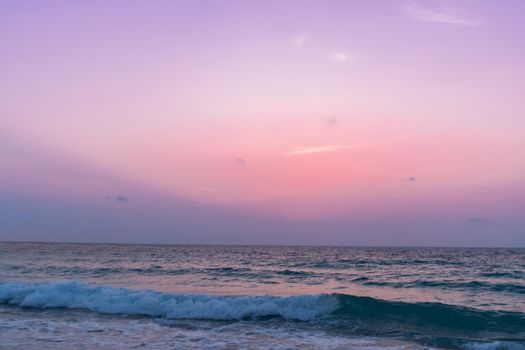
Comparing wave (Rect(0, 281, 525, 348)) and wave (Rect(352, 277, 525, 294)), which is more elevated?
wave (Rect(352, 277, 525, 294))

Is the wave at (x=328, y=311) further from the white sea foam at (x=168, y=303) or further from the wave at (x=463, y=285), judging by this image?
the wave at (x=463, y=285)

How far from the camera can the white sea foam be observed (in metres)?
20.3

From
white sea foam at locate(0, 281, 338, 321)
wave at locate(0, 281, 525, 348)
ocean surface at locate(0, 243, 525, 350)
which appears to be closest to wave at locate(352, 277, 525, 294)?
ocean surface at locate(0, 243, 525, 350)

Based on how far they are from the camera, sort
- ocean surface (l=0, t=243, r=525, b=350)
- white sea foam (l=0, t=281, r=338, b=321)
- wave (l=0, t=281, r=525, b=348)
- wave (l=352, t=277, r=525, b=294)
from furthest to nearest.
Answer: wave (l=352, t=277, r=525, b=294) → white sea foam (l=0, t=281, r=338, b=321) → wave (l=0, t=281, r=525, b=348) → ocean surface (l=0, t=243, r=525, b=350)

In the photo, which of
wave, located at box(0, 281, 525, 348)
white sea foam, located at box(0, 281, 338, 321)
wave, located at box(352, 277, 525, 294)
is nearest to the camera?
wave, located at box(0, 281, 525, 348)

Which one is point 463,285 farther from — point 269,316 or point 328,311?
point 269,316

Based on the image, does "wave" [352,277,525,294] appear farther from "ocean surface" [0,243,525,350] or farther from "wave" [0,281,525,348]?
"wave" [0,281,525,348]

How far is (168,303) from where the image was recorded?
2153cm

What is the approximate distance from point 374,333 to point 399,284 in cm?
1359

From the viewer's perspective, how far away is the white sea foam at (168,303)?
2033 centimetres

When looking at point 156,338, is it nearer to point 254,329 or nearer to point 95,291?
point 254,329

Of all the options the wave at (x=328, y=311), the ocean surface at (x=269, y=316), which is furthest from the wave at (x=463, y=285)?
the wave at (x=328, y=311)

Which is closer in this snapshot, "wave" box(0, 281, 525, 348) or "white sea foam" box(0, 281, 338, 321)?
"wave" box(0, 281, 525, 348)

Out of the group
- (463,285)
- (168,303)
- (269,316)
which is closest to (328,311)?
(269,316)
